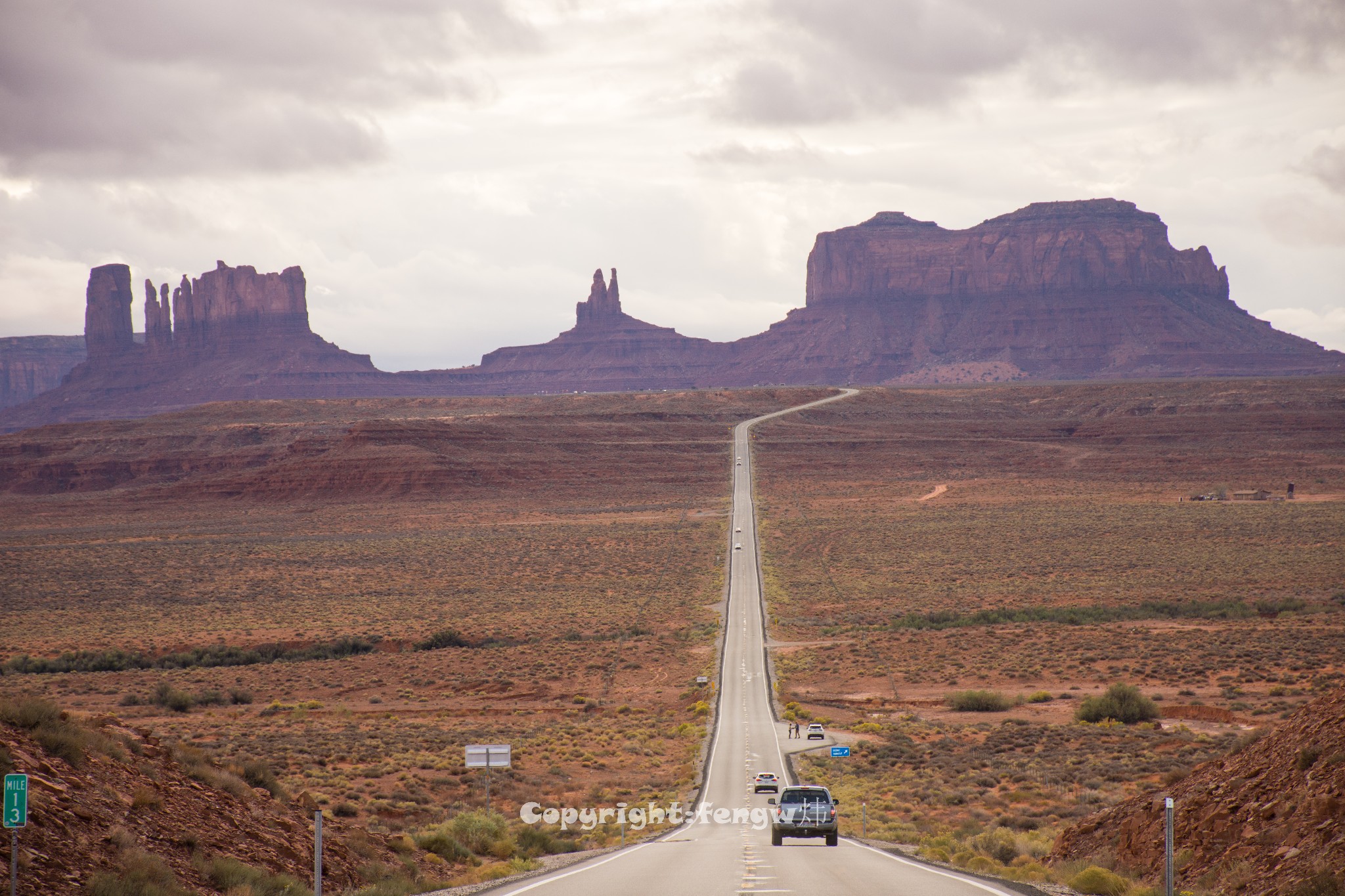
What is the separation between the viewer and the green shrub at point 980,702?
1462 inches

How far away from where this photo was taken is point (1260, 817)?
37.9 feet

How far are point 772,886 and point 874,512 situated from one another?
85.2 m

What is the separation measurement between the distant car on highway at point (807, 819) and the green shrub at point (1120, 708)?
1835cm

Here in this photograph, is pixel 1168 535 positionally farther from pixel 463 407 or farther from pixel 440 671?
pixel 463 407

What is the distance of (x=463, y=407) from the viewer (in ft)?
580

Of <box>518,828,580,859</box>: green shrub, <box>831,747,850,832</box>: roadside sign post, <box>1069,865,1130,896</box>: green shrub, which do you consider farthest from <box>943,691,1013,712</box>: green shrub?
<box>1069,865,1130,896</box>: green shrub

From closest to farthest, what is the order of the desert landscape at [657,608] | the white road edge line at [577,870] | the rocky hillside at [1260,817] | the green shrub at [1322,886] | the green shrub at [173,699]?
the green shrub at [1322,886] < the rocky hillside at [1260,817] < the white road edge line at [577,870] < the desert landscape at [657,608] < the green shrub at [173,699]

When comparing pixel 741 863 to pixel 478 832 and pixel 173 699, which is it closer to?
pixel 478 832

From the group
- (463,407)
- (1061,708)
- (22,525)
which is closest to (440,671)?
(1061,708)

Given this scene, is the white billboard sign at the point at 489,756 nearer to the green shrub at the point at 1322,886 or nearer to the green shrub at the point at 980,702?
the green shrub at the point at 1322,886

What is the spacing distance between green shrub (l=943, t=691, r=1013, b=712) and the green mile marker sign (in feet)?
107

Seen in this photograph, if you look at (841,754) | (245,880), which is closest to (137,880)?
(245,880)

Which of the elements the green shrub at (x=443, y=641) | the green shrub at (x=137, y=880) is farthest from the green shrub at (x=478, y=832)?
the green shrub at (x=443, y=641)

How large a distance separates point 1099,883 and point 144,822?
10.5 metres
